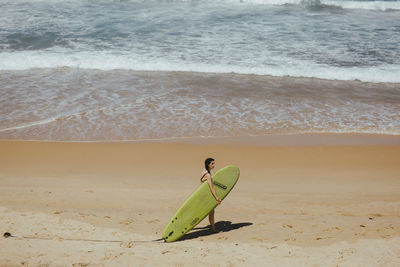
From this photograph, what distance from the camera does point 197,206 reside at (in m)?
4.92

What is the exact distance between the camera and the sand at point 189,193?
14.2ft

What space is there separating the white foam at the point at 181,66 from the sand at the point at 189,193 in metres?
4.41

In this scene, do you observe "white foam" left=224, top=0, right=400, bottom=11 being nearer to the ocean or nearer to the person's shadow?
the ocean

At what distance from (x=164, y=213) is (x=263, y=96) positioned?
5432 mm

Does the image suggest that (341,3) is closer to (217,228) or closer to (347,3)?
(347,3)

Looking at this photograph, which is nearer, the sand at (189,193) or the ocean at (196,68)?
the sand at (189,193)

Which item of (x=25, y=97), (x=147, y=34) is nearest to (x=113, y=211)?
(x=25, y=97)

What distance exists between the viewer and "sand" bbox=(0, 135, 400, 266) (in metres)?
4.32

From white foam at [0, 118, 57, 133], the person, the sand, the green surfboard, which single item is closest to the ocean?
white foam at [0, 118, 57, 133]

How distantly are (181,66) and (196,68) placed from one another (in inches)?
17.6

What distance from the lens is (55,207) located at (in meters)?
5.35

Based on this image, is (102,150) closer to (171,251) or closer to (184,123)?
(184,123)

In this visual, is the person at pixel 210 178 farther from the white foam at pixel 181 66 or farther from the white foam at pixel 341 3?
the white foam at pixel 341 3

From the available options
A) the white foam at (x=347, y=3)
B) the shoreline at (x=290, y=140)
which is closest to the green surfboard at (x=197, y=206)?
the shoreline at (x=290, y=140)
